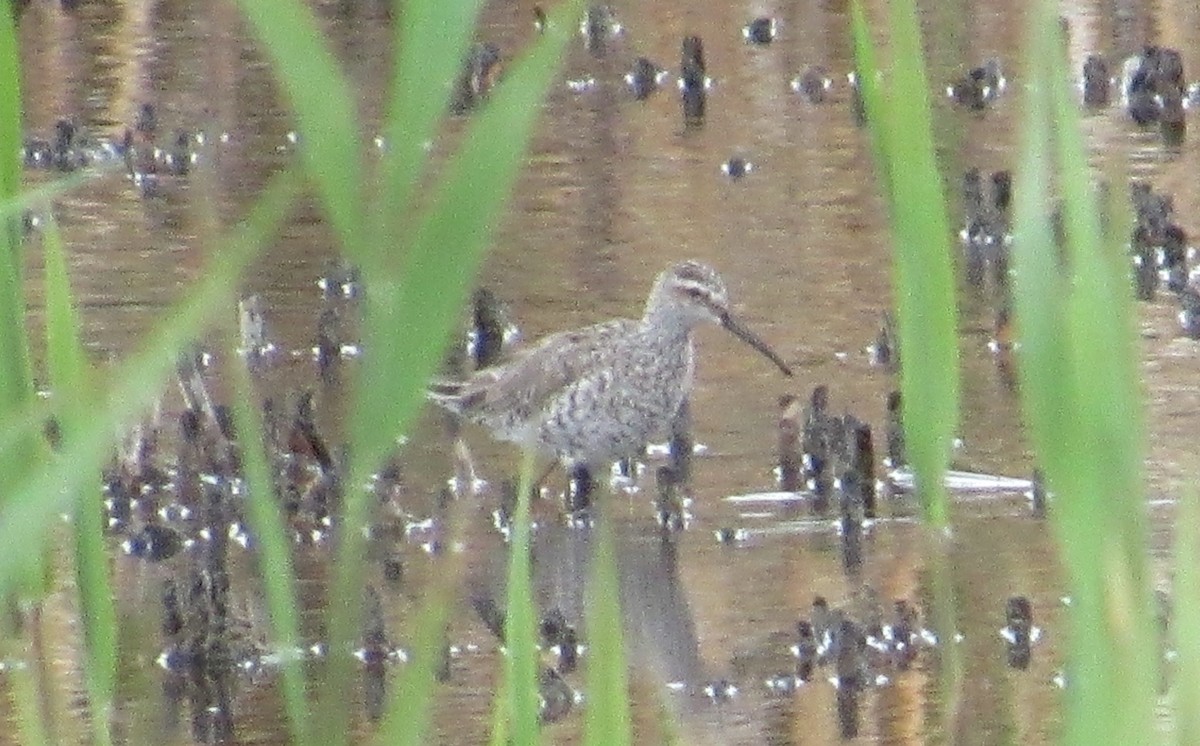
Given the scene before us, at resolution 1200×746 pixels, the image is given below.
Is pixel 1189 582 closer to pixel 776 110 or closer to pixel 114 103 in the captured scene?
pixel 776 110

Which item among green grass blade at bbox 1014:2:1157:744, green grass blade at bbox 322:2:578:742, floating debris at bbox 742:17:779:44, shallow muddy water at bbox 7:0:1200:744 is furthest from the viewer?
floating debris at bbox 742:17:779:44

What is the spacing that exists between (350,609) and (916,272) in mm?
900

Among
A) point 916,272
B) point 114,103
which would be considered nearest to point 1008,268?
point 114,103

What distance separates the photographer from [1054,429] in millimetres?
2891

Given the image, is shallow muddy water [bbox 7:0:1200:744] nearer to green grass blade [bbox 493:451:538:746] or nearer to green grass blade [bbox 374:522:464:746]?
green grass blade [bbox 493:451:538:746]

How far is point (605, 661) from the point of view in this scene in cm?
283

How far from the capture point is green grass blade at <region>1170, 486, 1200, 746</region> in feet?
8.69

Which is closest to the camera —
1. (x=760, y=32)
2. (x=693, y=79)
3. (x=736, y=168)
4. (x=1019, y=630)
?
(x=1019, y=630)

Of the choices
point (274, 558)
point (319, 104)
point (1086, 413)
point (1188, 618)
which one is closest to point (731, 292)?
point (274, 558)

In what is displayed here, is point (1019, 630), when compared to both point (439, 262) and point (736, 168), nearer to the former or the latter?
point (439, 262)

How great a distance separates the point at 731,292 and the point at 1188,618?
5706 millimetres

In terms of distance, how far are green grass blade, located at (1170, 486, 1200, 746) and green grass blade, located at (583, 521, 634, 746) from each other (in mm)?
531

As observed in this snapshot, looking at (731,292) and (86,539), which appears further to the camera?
(731,292)

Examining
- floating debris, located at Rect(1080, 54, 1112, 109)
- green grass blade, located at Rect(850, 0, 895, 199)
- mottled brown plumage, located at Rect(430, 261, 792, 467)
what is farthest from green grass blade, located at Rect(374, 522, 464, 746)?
floating debris, located at Rect(1080, 54, 1112, 109)
